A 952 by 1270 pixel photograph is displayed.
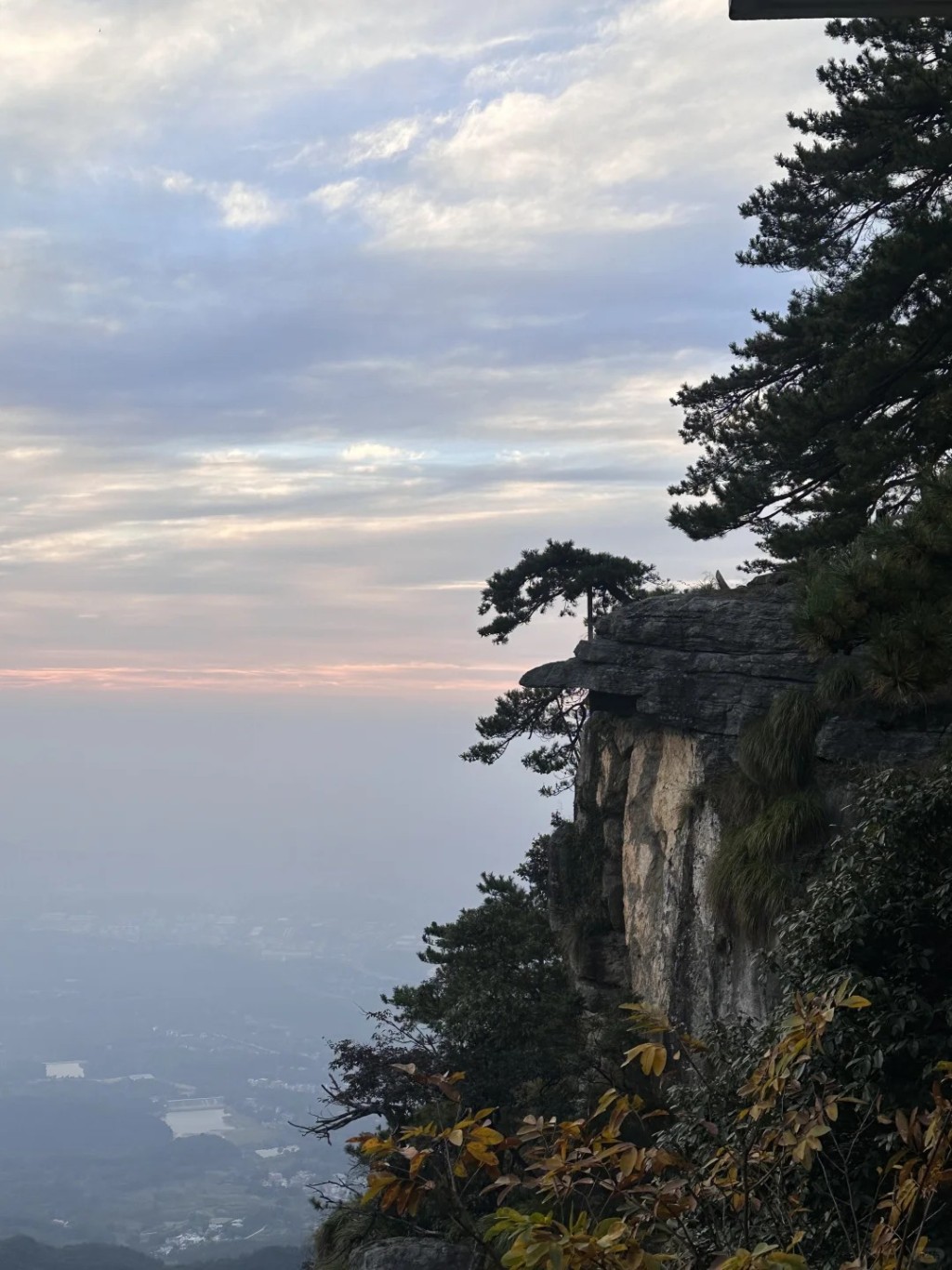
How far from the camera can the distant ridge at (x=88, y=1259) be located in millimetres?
50531

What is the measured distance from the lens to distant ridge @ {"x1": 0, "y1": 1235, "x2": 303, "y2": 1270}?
50.5 m

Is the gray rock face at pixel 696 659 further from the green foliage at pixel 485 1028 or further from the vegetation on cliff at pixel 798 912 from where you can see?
the green foliage at pixel 485 1028

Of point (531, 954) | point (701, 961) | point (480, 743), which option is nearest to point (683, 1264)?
point (701, 961)

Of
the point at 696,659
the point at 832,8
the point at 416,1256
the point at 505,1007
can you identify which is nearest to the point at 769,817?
the point at 696,659

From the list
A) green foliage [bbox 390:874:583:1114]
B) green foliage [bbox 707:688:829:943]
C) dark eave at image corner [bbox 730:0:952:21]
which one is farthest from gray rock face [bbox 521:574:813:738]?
dark eave at image corner [bbox 730:0:952:21]

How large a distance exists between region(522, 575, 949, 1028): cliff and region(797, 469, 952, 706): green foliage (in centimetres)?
320

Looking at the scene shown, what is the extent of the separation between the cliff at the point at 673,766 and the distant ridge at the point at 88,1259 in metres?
40.7

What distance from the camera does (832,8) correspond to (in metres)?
3.73

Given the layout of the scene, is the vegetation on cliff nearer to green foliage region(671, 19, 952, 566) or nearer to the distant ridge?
green foliage region(671, 19, 952, 566)

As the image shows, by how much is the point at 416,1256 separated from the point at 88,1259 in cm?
5125

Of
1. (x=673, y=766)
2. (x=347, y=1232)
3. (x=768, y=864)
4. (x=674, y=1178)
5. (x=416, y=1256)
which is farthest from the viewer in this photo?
(x=347, y=1232)

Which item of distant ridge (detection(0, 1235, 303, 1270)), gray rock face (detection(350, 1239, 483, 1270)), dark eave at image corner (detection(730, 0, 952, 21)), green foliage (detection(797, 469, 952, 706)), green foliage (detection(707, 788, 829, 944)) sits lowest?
distant ridge (detection(0, 1235, 303, 1270))

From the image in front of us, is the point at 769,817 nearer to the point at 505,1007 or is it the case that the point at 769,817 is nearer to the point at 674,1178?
the point at 505,1007

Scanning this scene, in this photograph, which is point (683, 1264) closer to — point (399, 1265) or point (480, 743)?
point (399, 1265)
